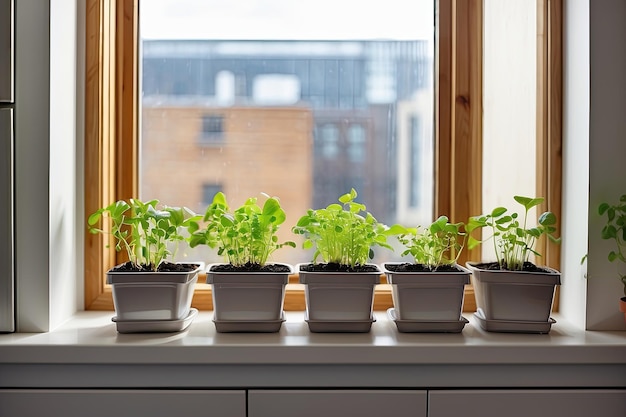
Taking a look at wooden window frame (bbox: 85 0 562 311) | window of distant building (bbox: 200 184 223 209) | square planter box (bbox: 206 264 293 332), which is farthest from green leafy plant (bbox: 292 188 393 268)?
window of distant building (bbox: 200 184 223 209)

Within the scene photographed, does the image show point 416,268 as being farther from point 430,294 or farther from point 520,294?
point 520,294

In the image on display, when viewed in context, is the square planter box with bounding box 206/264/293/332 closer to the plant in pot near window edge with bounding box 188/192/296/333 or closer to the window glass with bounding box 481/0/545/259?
the plant in pot near window edge with bounding box 188/192/296/333

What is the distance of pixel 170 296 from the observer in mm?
1369

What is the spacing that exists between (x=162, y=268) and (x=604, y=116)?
45.7 inches

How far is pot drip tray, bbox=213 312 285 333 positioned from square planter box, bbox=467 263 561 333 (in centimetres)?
51

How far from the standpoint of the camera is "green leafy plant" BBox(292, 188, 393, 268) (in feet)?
4.67

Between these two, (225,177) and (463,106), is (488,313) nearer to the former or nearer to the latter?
(463,106)

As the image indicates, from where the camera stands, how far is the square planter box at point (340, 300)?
4.54 feet

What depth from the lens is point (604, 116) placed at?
4.63ft

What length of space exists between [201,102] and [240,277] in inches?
23.4
